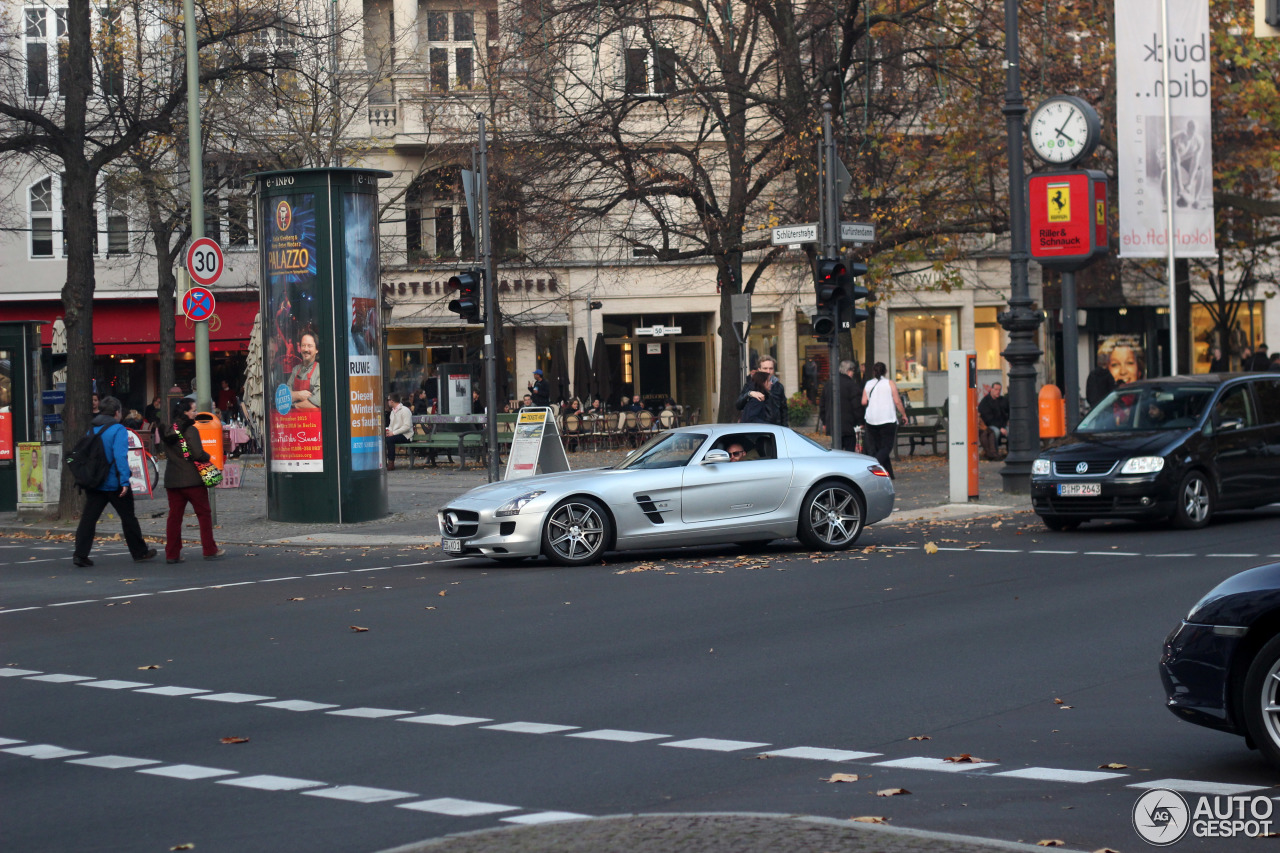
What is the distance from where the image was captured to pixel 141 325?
1719 inches

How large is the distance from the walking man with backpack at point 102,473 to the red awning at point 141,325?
2680cm

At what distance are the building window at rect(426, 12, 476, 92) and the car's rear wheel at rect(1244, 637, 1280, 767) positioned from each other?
36630 mm

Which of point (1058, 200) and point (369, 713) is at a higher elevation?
point (1058, 200)

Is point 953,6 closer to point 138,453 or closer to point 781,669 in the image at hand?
point 138,453

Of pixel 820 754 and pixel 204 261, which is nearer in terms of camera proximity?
pixel 820 754

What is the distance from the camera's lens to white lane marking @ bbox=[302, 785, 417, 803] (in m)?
6.05

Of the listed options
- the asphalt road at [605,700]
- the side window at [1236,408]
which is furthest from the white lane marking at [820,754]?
the side window at [1236,408]

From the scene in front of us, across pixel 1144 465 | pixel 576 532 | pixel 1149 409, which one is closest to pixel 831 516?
pixel 576 532

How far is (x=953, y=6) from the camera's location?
2792cm

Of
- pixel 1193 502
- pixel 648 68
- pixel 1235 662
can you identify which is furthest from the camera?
pixel 648 68

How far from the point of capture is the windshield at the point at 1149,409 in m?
16.7

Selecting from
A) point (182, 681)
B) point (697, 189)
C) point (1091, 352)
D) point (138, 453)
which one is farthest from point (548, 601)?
point (1091, 352)

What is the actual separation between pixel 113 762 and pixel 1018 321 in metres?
16.5

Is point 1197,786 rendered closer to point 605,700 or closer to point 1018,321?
point 605,700
